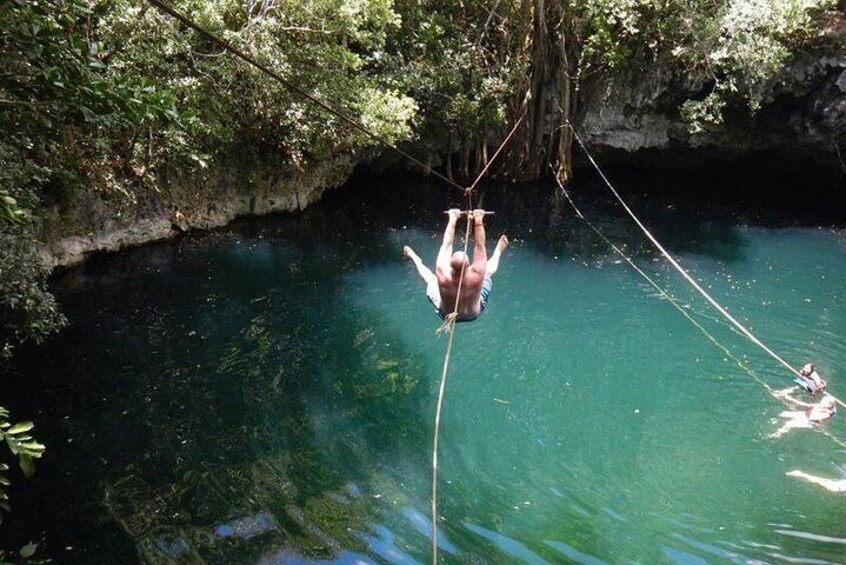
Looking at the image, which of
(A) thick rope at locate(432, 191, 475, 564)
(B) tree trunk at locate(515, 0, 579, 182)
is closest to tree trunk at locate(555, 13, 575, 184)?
(B) tree trunk at locate(515, 0, 579, 182)

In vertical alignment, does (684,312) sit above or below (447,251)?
below

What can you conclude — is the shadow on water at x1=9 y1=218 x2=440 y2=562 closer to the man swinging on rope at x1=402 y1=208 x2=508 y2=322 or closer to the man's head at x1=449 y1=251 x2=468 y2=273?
the man swinging on rope at x1=402 y1=208 x2=508 y2=322

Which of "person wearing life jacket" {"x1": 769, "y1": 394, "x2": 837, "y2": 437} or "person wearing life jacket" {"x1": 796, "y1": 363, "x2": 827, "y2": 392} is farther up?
"person wearing life jacket" {"x1": 796, "y1": 363, "x2": 827, "y2": 392}

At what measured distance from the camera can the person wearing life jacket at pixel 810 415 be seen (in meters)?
6.70

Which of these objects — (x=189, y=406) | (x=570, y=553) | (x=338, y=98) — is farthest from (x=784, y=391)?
(x=338, y=98)

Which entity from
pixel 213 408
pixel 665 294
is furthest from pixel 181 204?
pixel 665 294

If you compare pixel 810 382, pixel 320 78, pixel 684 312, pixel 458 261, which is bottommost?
pixel 810 382

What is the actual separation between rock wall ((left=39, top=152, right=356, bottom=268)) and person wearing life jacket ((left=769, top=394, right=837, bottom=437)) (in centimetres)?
880

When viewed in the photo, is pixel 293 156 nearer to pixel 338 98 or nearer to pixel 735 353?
pixel 338 98

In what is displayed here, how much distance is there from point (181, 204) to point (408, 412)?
6.23m

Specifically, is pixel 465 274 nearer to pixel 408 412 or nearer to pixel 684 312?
pixel 408 412

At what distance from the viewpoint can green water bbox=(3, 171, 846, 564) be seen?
5.13 metres

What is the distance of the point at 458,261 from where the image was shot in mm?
5340

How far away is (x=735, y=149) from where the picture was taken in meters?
14.5
